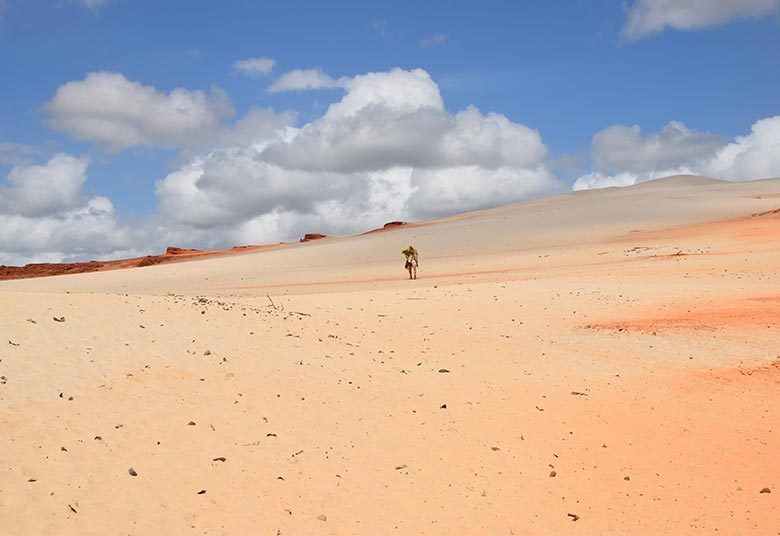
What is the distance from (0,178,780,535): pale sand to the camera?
7191mm

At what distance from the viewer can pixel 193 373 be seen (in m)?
10.5

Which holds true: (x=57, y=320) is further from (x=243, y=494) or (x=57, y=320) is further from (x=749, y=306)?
(x=749, y=306)

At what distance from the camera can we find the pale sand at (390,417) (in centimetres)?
719

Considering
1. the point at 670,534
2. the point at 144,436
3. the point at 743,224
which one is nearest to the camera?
the point at 670,534

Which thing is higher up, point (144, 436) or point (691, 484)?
point (144, 436)

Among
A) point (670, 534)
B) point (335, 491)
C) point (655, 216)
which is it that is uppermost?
point (655, 216)

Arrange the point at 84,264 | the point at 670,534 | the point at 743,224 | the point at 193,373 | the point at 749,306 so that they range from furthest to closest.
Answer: the point at 84,264 < the point at 743,224 < the point at 749,306 < the point at 193,373 < the point at 670,534

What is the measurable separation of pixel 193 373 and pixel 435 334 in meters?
6.17

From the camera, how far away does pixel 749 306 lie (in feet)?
56.3

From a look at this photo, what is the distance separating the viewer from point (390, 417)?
991 cm

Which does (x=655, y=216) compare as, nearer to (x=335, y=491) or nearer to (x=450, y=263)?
(x=450, y=263)

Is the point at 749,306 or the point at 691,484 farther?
the point at 749,306

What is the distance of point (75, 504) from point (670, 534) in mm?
5844

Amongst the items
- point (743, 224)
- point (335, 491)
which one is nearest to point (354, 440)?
point (335, 491)
